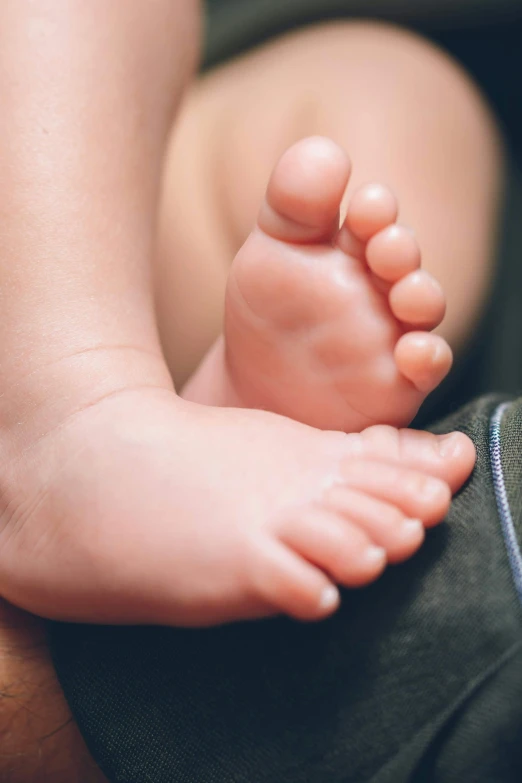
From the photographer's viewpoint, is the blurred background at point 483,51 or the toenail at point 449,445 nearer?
the toenail at point 449,445

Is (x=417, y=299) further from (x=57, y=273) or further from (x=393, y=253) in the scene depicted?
(x=57, y=273)

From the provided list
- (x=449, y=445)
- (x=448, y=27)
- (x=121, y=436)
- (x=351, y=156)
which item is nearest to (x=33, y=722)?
(x=121, y=436)

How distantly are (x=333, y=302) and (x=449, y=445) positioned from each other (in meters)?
0.10

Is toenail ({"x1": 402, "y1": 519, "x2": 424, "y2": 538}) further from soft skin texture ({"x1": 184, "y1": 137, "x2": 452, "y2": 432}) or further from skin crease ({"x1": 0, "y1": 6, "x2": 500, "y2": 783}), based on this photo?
skin crease ({"x1": 0, "y1": 6, "x2": 500, "y2": 783})

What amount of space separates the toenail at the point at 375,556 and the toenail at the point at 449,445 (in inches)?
2.9

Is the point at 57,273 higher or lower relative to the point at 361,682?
higher

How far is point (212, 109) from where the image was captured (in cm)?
73

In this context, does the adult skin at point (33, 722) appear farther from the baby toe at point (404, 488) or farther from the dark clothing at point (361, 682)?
the baby toe at point (404, 488)

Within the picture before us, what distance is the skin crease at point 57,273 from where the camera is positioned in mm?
470

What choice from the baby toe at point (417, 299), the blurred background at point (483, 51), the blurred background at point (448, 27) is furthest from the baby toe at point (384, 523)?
the blurred background at point (448, 27)

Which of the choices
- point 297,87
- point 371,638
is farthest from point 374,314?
point 297,87

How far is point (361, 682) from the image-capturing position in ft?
1.35

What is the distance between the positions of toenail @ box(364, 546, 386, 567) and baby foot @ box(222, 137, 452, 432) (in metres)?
0.09

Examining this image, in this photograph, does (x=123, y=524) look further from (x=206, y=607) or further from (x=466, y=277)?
(x=466, y=277)
